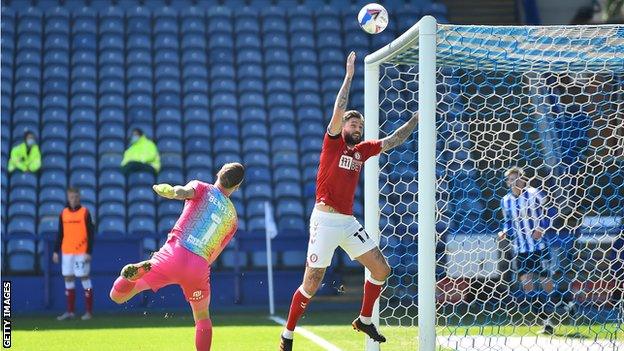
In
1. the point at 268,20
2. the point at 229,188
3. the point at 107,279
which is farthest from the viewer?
the point at 268,20

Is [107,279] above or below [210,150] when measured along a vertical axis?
below

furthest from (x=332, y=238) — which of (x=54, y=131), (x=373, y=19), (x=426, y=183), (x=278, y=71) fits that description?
(x=278, y=71)

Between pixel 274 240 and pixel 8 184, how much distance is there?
463 centimetres

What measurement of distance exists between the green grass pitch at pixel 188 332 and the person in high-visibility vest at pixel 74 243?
597 mm

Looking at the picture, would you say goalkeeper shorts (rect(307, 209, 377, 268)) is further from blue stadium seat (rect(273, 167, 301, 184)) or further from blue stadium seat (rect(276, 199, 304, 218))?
blue stadium seat (rect(273, 167, 301, 184))

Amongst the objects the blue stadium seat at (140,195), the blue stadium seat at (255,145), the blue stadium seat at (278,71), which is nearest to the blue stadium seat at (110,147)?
the blue stadium seat at (140,195)

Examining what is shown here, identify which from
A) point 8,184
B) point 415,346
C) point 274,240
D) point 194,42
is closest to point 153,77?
point 194,42

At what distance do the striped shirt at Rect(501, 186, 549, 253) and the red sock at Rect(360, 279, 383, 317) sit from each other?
3.23 metres

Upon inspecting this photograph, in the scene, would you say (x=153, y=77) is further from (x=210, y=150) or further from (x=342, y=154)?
(x=342, y=154)

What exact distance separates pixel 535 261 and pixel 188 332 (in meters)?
4.04

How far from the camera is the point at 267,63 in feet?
66.8

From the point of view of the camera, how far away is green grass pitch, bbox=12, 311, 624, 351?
10805 mm

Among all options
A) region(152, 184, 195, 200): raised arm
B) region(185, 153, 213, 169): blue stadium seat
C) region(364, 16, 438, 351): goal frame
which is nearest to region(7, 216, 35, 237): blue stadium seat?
region(185, 153, 213, 169): blue stadium seat

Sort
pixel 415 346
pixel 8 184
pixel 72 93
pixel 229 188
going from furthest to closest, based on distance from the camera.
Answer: pixel 72 93
pixel 8 184
pixel 415 346
pixel 229 188
